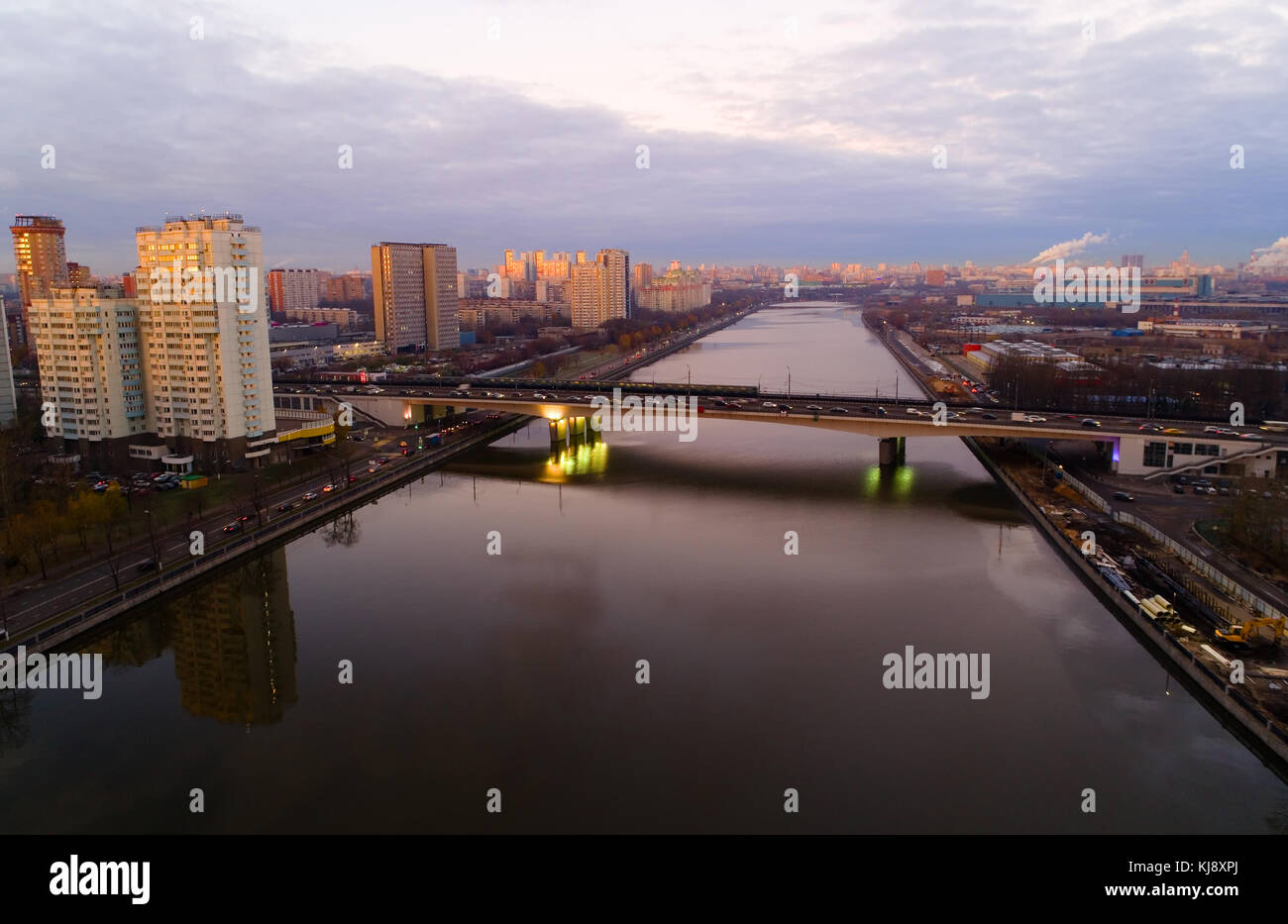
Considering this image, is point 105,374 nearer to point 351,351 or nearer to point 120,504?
point 120,504

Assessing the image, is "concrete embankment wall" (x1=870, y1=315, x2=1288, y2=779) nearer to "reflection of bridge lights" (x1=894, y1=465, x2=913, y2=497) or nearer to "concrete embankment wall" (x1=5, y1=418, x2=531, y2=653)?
"reflection of bridge lights" (x1=894, y1=465, x2=913, y2=497)

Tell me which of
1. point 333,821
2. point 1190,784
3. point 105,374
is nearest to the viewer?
point 333,821

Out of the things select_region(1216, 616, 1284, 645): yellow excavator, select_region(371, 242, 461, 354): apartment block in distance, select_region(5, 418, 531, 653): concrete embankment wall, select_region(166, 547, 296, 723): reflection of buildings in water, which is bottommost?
select_region(166, 547, 296, 723): reflection of buildings in water

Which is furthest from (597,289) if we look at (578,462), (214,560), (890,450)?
(214,560)

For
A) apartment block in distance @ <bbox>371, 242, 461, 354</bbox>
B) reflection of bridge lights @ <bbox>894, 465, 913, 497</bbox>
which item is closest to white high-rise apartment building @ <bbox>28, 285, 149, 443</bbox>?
reflection of bridge lights @ <bbox>894, 465, 913, 497</bbox>

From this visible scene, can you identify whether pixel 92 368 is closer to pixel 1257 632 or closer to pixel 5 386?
pixel 5 386

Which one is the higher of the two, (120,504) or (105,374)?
(105,374)

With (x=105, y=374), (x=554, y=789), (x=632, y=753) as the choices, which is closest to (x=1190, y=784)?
(x=632, y=753)
